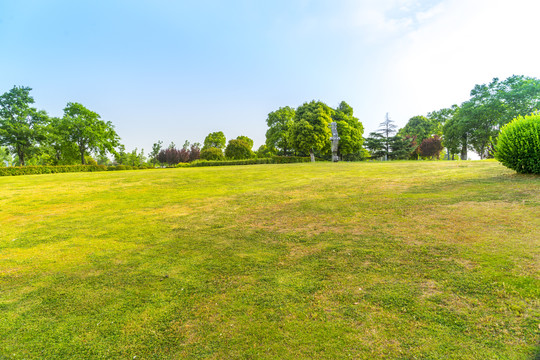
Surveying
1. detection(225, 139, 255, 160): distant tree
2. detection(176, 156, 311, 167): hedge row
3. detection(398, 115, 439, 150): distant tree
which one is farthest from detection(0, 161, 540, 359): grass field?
detection(398, 115, 439, 150): distant tree

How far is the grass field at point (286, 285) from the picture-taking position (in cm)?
206

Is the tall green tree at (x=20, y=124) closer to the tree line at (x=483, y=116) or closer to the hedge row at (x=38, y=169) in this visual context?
the hedge row at (x=38, y=169)

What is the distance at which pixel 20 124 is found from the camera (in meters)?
38.5

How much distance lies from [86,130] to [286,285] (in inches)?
2012

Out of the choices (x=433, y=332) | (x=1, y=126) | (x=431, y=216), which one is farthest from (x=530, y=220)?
(x=1, y=126)

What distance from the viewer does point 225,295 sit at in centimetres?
279

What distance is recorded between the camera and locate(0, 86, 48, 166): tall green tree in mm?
37312

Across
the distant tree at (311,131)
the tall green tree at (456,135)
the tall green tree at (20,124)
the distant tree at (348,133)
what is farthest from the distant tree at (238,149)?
the tall green tree at (456,135)

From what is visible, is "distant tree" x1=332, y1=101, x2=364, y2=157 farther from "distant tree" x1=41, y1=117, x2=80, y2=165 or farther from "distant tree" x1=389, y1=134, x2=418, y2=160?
"distant tree" x1=41, y1=117, x2=80, y2=165

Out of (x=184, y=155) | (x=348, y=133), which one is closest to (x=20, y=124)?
(x=184, y=155)

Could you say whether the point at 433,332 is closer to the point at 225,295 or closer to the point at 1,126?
the point at 225,295

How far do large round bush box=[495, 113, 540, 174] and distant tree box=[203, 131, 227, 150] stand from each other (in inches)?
2598

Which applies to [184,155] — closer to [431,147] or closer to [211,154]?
[211,154]

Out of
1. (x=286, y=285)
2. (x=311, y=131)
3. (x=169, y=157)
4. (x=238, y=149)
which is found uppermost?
(x=311, y=131)
